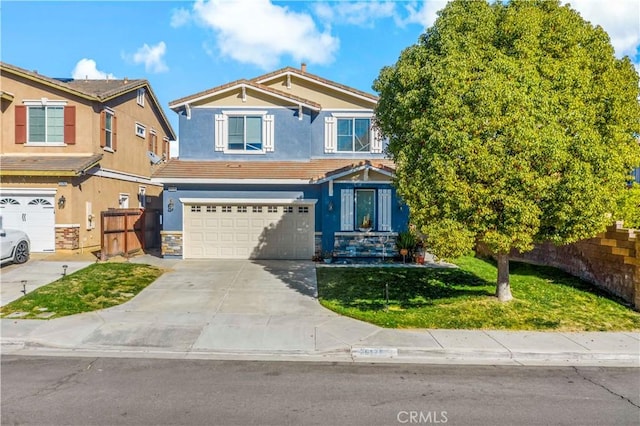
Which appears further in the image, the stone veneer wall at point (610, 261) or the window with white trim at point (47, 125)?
the window with white trim at point (47, 125)

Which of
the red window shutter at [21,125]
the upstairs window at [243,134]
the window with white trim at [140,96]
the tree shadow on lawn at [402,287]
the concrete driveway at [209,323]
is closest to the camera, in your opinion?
the concrete driveway at [209,323]

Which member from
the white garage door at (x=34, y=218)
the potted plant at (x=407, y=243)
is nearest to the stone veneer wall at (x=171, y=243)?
the white garage door at (x=34, y=218)

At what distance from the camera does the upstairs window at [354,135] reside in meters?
19.4

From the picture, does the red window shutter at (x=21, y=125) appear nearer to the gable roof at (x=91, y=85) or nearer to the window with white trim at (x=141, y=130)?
the gable roof at (x=91, y=85)

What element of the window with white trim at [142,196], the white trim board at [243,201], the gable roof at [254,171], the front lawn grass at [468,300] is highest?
the gable roof at [254,171]

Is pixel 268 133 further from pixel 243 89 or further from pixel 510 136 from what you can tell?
pixel 510 136

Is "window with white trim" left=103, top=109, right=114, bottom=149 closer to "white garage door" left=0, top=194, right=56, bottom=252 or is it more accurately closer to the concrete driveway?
"white garage door" left=0, top=194, right=56, bottom=252

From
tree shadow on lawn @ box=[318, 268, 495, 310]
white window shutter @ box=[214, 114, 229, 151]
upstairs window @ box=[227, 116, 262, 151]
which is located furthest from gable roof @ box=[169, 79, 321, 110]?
tree shadow on lawn @ box=[318, 268, 495, 310]

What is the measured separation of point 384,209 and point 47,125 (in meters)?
15.3

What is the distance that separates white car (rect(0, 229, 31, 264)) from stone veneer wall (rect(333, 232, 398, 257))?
36.8 feet

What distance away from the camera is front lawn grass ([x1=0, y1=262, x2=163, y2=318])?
10.3 m

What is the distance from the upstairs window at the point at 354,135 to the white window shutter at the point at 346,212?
316cm

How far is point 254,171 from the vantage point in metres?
17.6

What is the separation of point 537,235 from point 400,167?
3519 millimetres
